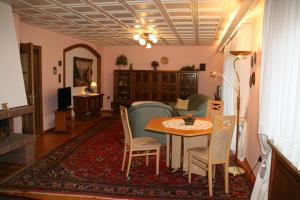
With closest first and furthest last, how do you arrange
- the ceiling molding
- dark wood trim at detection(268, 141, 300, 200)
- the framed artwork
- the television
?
dark wood trim at detection(268, 141, 300, 200) < the ceiling molding < the television < the framed artwork

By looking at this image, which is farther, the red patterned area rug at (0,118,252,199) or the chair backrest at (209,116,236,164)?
the red patterned area rug at (0,118,252,199)

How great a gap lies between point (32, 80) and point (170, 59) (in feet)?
17.5

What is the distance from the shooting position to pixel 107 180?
3520 millimetres

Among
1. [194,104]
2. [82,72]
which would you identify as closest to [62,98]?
[82,72]

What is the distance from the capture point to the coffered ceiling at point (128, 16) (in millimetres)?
3922

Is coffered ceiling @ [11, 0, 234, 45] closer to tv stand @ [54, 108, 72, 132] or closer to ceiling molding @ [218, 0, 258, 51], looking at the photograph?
ceiling molding @ [218, 0, 258, 51]

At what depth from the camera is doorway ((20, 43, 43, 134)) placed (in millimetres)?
4801

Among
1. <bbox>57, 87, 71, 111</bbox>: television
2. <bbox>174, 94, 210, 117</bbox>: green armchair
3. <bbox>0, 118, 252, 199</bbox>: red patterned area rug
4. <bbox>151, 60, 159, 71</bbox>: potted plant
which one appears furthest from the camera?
<bbox>151, 60, 159, 71</bbox>: potted plant

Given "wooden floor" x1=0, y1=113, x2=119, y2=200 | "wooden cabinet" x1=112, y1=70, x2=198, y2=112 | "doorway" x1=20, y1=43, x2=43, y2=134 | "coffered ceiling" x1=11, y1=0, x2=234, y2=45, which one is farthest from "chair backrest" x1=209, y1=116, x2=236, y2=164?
"wooden cabinet" x1=112, y1=70, x2=198, y2=112

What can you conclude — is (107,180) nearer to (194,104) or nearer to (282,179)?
(282,179)

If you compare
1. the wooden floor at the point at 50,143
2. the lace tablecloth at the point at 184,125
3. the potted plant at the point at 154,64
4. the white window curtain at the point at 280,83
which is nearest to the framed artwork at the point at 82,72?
the wooden floor at the point at 50,143

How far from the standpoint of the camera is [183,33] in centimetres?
645

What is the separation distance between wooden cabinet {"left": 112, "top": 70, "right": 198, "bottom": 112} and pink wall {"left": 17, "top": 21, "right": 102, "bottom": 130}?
265cm

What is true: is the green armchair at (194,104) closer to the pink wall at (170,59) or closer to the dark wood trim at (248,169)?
the pink wall at (170,59)
